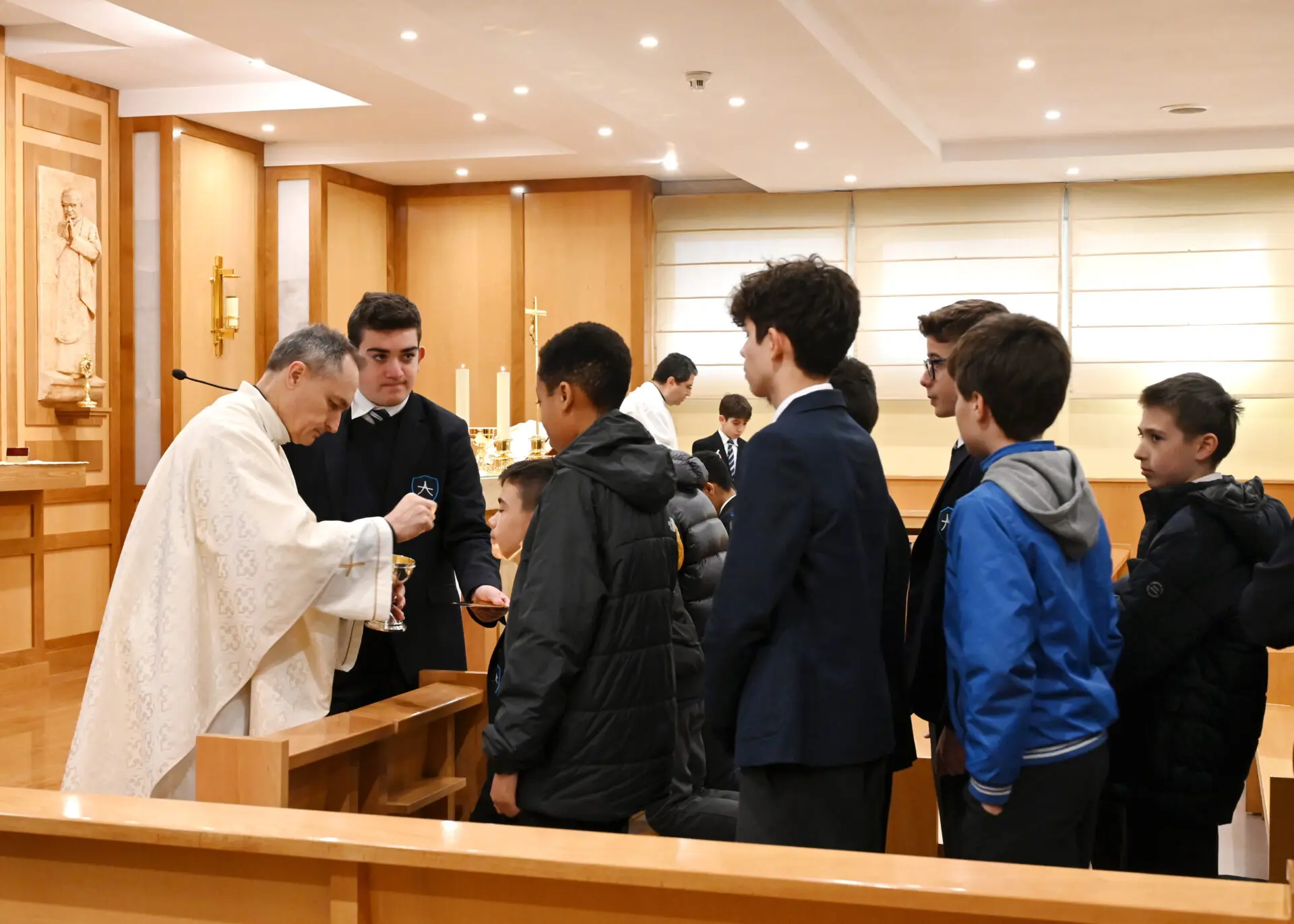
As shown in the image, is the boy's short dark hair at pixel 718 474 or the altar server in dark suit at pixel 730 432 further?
the altar server in dark suit at pixel 730 432

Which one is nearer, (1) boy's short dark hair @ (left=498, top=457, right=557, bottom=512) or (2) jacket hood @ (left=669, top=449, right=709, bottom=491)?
(1) boy's short dark hair @ (left=498, top=457, right=557, bottom=512)

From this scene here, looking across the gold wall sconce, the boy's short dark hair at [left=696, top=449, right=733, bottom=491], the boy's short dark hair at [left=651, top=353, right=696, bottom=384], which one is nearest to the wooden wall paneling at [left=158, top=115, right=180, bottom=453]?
the gold wall sconce

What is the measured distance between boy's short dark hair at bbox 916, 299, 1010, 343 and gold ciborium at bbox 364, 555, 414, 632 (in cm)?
117

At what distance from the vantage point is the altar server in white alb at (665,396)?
8.74 meters

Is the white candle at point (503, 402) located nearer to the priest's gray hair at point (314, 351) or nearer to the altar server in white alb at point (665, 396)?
the altar server in white alb at point (665, 396)

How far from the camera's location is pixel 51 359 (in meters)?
8.25

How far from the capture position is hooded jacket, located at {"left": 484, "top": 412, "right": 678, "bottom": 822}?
2.20m

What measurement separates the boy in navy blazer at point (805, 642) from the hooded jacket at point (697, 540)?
4.90 feet

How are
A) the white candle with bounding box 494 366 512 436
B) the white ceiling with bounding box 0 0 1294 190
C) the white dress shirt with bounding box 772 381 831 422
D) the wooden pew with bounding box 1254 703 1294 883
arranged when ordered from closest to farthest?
the white dress shirt with bounding box 772 381 831 422 → the wooden pew with bounding box 1254 703 1294 883 → the white ceiling with bounding box 0 0 1294 190 → the white candle with bounding box 494 366 512 436

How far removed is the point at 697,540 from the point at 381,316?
1108 mm

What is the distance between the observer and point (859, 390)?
2922mm

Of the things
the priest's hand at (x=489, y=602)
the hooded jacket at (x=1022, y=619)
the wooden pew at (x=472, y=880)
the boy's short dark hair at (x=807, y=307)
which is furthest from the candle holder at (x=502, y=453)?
the wooden pew at (x=472, y=880)

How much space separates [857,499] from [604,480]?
485 millimetres

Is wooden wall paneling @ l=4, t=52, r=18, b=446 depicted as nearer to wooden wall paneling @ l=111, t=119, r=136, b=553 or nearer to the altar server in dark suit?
wooden wall paneling @ l=111, t=119, r=136, b=553
